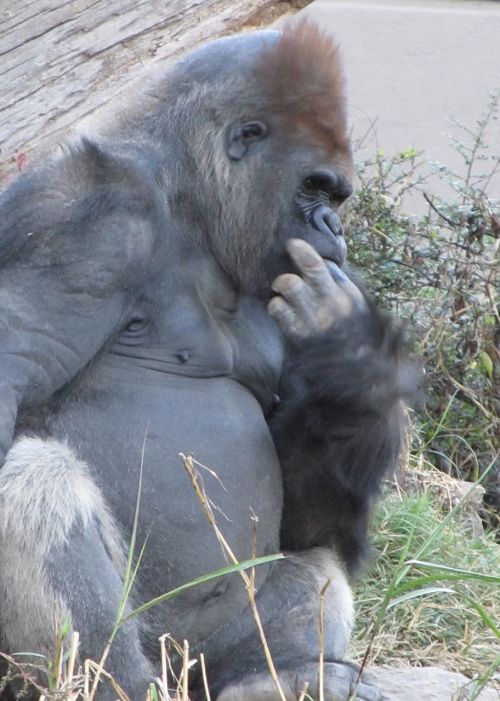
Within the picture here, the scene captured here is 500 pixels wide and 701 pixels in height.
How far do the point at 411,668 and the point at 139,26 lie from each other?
6.92 feet

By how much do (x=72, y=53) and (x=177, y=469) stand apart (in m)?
1.66

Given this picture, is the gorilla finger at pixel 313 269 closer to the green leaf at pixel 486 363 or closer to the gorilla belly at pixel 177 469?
the gorilla belly at pixel 177 469

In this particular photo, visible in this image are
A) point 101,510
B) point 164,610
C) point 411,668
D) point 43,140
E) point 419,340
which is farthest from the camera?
point 419,340

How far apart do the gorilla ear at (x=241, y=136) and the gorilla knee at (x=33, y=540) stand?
817 millimetres

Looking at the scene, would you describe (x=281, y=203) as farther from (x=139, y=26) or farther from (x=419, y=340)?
(x=419, y=340)

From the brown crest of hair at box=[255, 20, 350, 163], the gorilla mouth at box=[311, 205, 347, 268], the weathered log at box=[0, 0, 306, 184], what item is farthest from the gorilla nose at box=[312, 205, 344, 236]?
the weathered log at box=[0, 0, 306, 184]

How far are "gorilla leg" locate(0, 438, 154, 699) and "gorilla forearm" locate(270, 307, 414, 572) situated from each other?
611 mm

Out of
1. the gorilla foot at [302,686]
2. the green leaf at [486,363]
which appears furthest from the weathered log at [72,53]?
the gorilla foot at [302,686]

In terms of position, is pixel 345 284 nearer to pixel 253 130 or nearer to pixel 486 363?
pixel 253 130

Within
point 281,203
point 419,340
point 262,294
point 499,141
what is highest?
point 281,203

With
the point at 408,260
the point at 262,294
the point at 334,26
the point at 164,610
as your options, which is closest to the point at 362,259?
the point at 408,260

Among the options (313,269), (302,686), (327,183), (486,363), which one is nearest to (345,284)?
(313,269)

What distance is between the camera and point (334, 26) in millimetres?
7234

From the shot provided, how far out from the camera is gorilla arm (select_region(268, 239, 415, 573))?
9.38 ft
